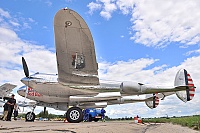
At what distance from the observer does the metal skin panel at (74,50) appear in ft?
32.4

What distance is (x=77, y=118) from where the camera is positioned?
10797mm

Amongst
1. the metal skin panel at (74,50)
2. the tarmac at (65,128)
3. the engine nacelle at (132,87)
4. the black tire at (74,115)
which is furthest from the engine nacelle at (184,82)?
→ the black tire at (74,115)

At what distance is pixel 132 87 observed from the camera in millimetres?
10664

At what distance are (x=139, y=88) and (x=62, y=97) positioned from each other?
4156 millimetres

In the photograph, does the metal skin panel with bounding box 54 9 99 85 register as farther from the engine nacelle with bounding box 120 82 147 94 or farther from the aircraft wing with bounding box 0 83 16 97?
the aircraft wing with bounding box 0 83 16 97

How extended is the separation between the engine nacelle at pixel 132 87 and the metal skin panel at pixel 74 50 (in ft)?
5.00

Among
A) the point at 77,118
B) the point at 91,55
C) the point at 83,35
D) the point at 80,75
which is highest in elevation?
the point at 83,35

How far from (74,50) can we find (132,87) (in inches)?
126

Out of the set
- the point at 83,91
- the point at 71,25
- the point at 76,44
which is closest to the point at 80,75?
the point at 83,91

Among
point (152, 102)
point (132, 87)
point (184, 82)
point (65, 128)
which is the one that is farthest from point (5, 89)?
point (65, 128)

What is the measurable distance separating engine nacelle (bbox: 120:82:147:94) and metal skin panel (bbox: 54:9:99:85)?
1.52 meters

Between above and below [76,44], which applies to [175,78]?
below

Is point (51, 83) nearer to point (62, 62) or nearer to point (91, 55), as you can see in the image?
point (62, 62)

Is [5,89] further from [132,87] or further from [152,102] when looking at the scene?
[132,87]
